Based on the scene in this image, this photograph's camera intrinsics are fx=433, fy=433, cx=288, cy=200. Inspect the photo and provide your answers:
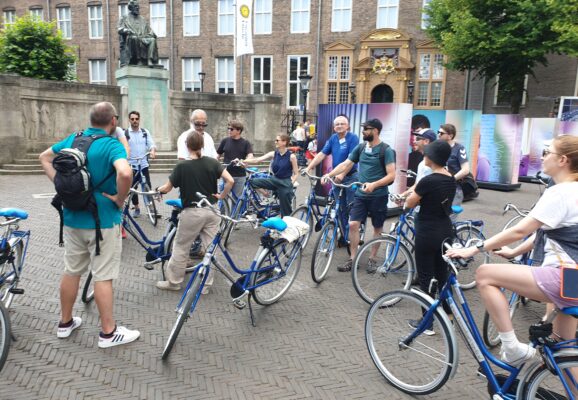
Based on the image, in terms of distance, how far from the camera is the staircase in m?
13.2

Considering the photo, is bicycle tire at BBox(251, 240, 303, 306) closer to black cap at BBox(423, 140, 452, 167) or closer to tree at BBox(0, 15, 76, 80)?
black cap at BBox(423, 140, 452, 167)

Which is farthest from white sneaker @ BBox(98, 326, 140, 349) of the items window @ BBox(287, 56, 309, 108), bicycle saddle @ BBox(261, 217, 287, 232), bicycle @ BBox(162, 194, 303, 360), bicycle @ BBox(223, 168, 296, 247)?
window @ BBox(287, 56, 309, 108)

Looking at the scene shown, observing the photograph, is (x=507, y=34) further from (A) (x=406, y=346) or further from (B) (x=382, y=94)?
(A) (x=406, y=346)

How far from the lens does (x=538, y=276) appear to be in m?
2.60

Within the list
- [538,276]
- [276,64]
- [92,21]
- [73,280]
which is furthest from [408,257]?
[92,21]

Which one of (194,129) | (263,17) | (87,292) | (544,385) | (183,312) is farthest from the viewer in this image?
(263,17)

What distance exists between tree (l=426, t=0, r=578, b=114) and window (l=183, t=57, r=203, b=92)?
17245mm

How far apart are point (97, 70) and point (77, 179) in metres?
35.4

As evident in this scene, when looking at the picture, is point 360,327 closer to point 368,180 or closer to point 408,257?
point 408,257

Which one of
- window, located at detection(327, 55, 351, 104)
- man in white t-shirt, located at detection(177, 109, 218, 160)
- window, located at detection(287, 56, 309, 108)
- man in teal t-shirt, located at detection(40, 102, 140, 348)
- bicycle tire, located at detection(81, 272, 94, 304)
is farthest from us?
window, located at detection(287, 56, 309, 108)

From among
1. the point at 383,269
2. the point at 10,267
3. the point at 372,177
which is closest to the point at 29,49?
the point at 10,267

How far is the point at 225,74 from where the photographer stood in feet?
103

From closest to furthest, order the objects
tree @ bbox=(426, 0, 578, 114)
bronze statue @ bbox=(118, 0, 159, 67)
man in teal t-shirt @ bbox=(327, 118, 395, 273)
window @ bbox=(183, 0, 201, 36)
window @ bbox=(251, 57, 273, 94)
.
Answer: man in teal t-shirt @ bbox=(327, 118, 395, 273) < bronze statue @ bbox=(118, 0, 159, 67) < tree @ bbox=(426, 0, 578, 114) < window @ bbox=(251, 57, 273, 94) < window @ bbox=(183, 0, 201, 36)

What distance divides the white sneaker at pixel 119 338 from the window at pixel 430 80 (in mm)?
26104
